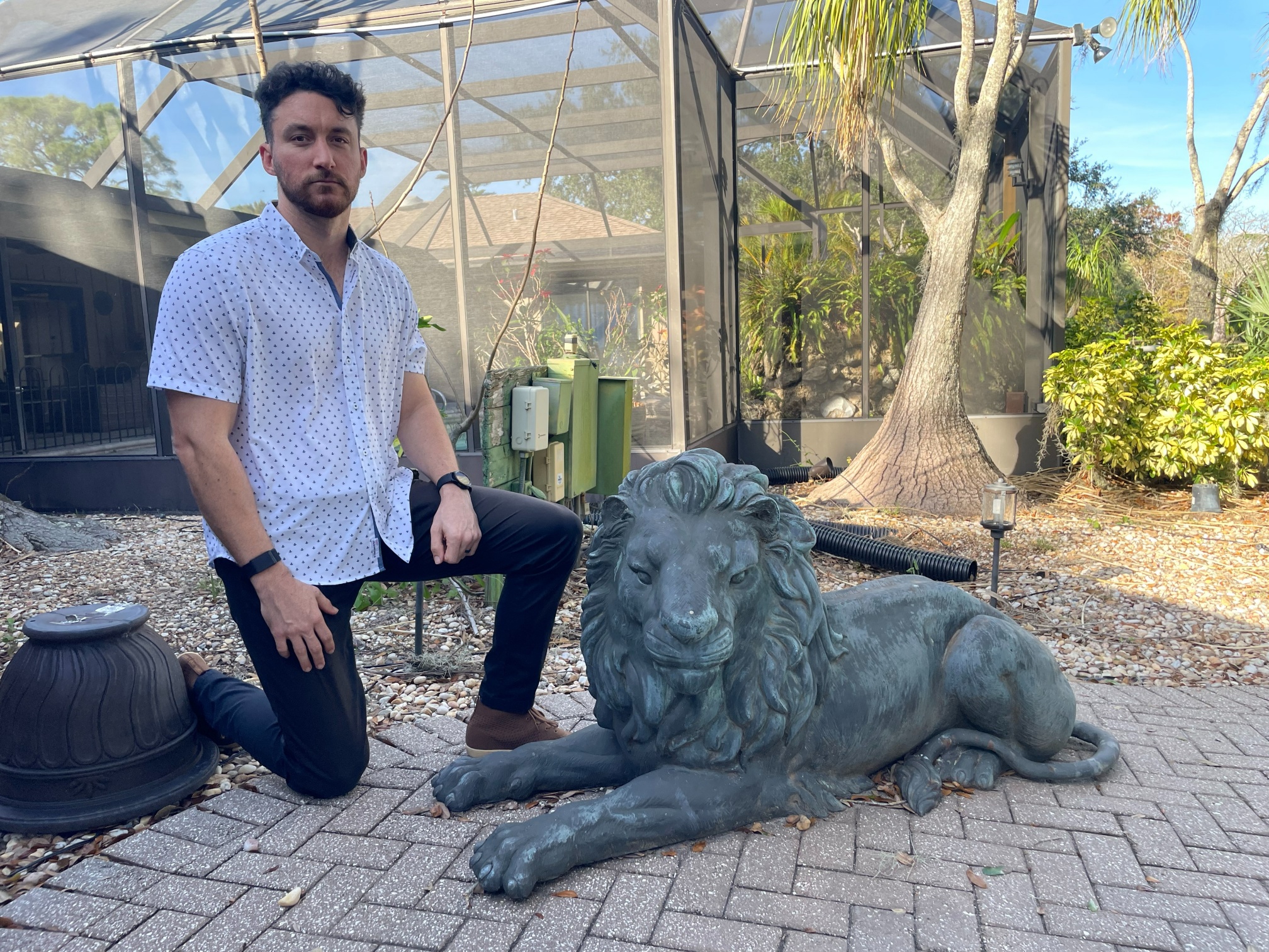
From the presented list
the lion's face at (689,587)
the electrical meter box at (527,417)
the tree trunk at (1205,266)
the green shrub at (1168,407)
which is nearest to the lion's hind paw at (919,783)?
the lion's face at (689,587)

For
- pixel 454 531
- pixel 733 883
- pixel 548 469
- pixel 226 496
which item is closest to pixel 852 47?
pixel 548 469

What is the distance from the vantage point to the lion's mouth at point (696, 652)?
1.81 meters

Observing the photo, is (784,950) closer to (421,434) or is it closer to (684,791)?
(684,791)

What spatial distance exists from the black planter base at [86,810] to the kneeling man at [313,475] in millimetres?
233

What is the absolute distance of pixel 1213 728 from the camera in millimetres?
2928

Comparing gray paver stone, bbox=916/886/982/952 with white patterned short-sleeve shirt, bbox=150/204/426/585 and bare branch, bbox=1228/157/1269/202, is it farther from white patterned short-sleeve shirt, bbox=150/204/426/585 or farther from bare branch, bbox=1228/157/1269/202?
bare branch, bbox=1228/157/1269/202

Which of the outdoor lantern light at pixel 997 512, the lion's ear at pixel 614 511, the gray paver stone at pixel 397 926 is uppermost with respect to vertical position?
the lion's ear at pixel 614 511

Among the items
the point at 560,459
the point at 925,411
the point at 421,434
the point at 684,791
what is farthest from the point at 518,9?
the point at 684,791

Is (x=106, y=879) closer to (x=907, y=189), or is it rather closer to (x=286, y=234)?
(x=286, y=234)

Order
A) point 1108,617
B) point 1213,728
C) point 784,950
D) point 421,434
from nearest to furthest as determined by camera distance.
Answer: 1. point 784,950
2. point 421,434
3. point 1213,728
4. point 1108,617

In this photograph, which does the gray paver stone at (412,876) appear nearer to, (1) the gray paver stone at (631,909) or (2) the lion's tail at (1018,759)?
(1) the gray paver stone at (631,909)

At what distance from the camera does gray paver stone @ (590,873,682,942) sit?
5.87ft

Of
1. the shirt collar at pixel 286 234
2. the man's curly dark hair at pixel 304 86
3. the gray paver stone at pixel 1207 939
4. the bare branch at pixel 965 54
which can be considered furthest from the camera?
the bare branch at pixel 965 54

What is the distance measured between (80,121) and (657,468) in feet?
26.1
